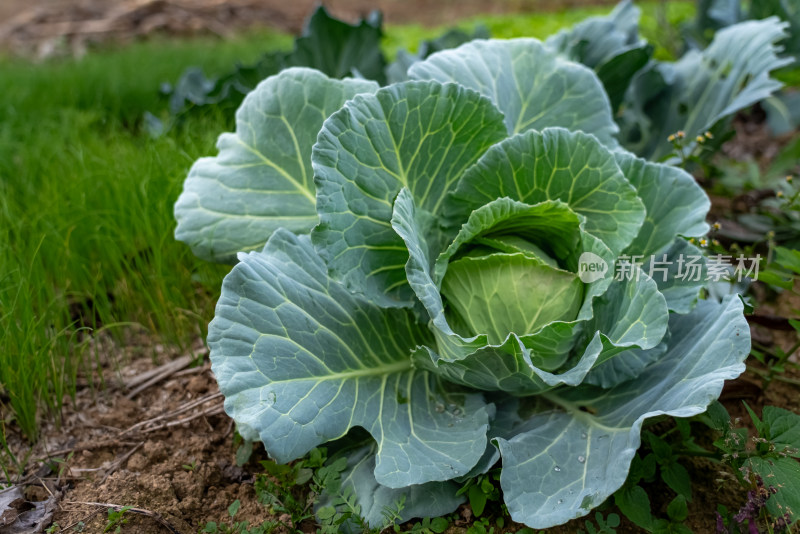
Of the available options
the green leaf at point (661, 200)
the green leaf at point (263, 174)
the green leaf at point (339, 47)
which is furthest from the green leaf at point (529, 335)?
the green leaf at point (339, 47)

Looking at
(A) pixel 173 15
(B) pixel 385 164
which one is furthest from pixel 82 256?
(A) pixel 173 15

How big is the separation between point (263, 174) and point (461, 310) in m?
0.79

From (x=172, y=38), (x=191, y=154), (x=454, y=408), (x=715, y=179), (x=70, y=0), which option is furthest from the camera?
(x=70, y=0)

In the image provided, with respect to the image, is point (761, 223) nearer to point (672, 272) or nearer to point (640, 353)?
point (672, 272)

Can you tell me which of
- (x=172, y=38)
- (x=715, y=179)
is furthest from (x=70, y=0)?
(x=715, y=179)

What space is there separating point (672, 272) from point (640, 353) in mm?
298

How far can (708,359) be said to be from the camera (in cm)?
165

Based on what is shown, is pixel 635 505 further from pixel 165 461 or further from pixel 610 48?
pixel 610 48

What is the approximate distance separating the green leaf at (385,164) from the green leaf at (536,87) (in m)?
0.36

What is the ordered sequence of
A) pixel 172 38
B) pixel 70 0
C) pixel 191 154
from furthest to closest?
pixel 70 0, pixel 172 38, pixel 191 154

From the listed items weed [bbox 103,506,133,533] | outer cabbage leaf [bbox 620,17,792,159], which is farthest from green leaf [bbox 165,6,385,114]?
weed [bbox 103,506,133,533]

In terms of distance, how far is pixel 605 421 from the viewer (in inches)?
70.6

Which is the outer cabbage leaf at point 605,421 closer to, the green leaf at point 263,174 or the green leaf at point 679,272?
the green leaf at point 679,272

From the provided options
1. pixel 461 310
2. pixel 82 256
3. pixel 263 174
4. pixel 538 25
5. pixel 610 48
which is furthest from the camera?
pixel 538 25
